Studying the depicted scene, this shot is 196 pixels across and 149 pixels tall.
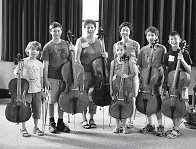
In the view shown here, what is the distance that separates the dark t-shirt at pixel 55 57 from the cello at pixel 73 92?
203mm

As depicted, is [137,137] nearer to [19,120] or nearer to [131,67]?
[131,67]

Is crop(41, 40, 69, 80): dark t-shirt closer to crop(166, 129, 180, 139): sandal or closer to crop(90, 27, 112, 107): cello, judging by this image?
crop(90, 27, 112, 107): cello

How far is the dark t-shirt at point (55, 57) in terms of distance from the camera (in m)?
3.81

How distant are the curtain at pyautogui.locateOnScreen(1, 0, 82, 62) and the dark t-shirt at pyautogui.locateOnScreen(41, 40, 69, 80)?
2104 millimetres

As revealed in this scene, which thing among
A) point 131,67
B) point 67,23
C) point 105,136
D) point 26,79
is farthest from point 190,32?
point 26,79

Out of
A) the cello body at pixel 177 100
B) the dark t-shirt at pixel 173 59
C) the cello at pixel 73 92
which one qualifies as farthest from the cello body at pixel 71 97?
the dark t-shirt at pixel 173 59

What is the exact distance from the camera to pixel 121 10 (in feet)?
19.4

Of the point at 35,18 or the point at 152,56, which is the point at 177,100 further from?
the point at 35,18

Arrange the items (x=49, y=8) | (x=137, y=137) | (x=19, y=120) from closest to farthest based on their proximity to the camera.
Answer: (x=19, y=120) → (x=137, y=137) → (x=49, y=8)

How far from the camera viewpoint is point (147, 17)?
19.4 feet

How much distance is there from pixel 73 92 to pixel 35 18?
2.70 meters

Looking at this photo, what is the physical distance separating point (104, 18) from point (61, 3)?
806 millimetres

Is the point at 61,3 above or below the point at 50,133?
above

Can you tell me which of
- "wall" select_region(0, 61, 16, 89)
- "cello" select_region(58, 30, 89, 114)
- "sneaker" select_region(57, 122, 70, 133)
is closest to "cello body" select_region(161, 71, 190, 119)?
"cello" select_region(58, 30, 89, 114)
